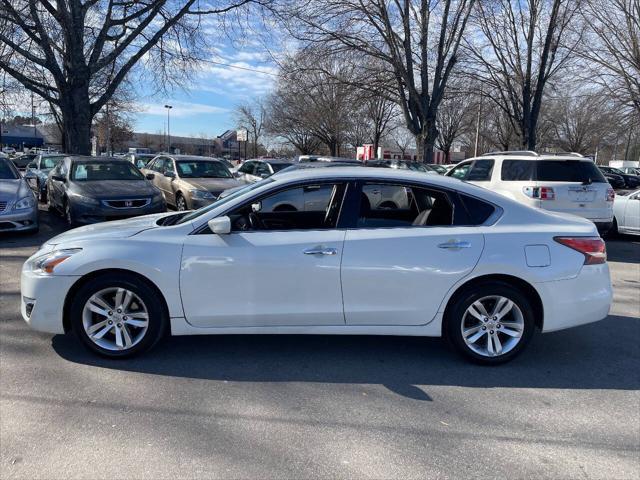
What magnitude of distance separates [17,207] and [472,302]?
8484mm

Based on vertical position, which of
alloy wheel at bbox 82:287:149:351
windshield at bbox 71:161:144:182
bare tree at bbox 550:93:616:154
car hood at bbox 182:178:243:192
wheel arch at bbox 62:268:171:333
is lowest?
alloy wheel at bbox 82:287:149:351

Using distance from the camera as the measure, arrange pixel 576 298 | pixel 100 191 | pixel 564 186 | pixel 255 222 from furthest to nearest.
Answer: pixel 100 191
pixel 564 186
pixel 255 222
pixel 576 298

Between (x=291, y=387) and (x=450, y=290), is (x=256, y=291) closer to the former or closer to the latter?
(x=291, y=387)

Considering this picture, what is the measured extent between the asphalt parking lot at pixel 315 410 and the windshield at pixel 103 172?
22.9 ft

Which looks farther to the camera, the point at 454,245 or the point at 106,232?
the point at 106,232

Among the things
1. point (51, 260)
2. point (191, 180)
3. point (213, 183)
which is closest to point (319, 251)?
point (51, 260)

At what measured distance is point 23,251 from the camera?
8.51 m

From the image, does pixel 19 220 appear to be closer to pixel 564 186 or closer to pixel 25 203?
pixel 25 203

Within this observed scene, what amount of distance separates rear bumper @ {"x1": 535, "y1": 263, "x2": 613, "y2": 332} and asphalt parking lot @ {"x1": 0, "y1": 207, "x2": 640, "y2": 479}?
42 centimetres

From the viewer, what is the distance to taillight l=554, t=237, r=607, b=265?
4.24 meters

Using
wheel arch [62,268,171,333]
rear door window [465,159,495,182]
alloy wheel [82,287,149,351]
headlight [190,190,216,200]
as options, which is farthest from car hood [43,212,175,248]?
rear door window [465,159,495,182]

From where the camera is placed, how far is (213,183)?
12.3 m

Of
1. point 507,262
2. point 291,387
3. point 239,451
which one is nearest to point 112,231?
point 291,387

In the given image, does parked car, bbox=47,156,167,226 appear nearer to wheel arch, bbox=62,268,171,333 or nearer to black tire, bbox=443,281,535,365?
wheel arch, bbox=62,268,171,333
